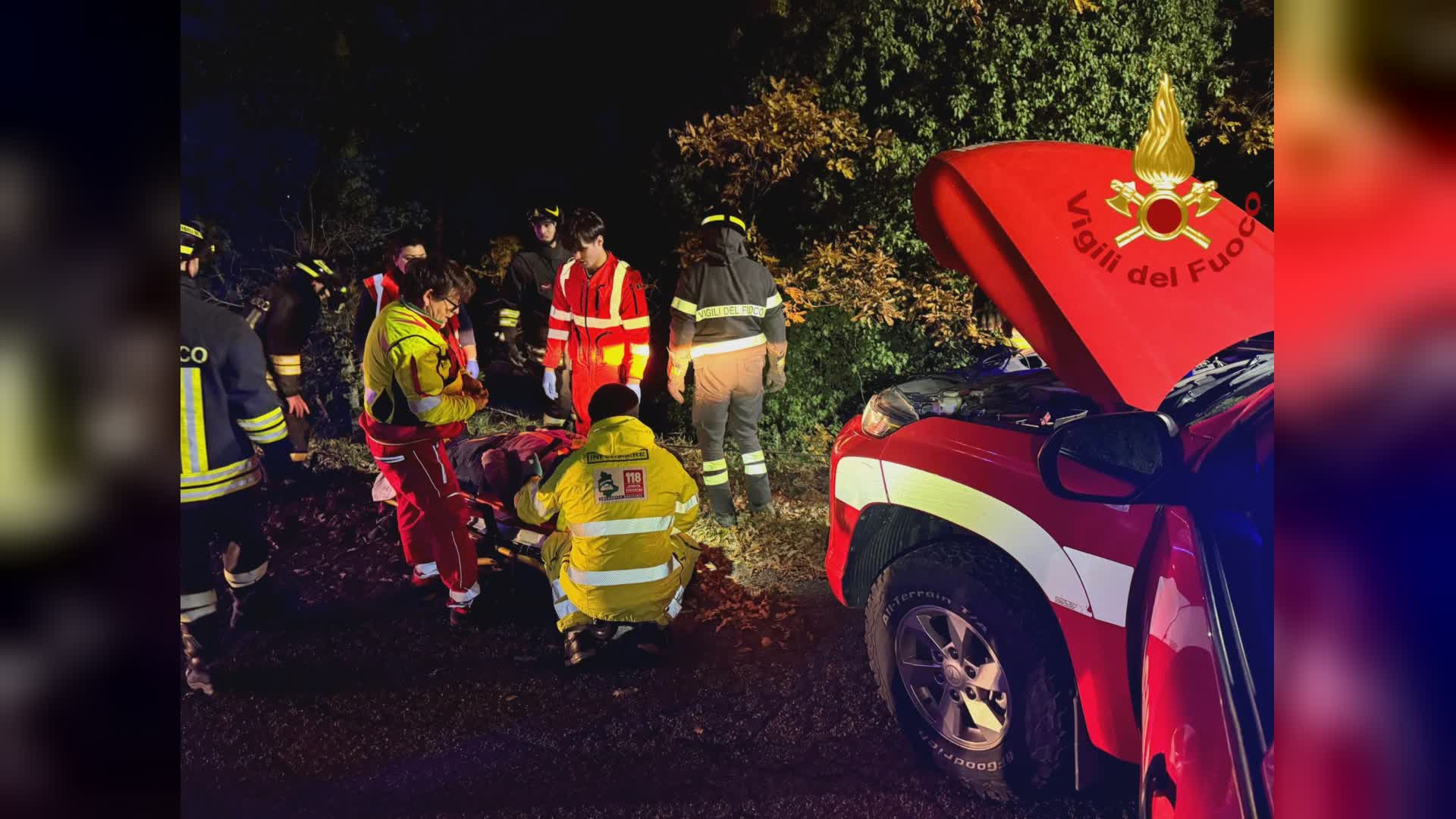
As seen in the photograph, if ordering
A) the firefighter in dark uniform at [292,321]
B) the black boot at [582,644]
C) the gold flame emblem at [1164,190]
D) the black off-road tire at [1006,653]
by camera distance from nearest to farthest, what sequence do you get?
the black off-road tire at [1006,653] → the gold flame emblem at [1164,190] → the black boot at [582,644] → the firefighter in dark uniform at [292,321]

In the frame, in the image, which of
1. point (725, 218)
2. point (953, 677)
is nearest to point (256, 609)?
point (725, 218)

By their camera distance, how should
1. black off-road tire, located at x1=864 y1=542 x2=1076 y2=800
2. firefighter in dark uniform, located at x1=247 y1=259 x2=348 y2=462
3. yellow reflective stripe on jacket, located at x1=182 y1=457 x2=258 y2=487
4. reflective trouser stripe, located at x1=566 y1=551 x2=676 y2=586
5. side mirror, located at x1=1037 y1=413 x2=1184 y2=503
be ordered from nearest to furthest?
side mirror, located at x1=1037 y1=413 x2=1184 y2=503, black off-road tire, located at x1=864 y1=542 x2=1076 y2=800, reflective trouser stripe, located at x1=566 y1=551 x2=676 y2=586, yellow reflective stripe on jacket, located at x1=182 y1=457 x2=258 y2=487, firefighter in dark uniform, located at x1=247 y1=259 x2=348 y2=462

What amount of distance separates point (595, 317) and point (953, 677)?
1.83 meters

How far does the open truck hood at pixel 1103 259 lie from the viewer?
3.20 m

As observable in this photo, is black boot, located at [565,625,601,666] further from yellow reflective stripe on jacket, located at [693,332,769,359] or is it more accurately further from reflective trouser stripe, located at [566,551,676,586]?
yellow reflective stripe on jacket, located at [693,332,769,359]

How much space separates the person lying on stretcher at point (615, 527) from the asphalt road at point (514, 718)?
0.12 metres

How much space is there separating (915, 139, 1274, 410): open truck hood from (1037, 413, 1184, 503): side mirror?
9.1 inches

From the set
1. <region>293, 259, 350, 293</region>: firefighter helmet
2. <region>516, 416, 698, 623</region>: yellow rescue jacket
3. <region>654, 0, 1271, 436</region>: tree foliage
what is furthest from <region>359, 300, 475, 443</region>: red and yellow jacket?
<region>654, 0, 1271, 436</region>: tree foliage

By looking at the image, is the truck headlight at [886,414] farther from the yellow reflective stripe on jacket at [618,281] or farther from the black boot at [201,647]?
the black boot at [201,647]

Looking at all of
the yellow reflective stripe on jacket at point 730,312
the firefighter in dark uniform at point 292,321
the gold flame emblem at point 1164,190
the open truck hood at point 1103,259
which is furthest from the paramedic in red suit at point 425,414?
the gold flame emblem at point 1164,190

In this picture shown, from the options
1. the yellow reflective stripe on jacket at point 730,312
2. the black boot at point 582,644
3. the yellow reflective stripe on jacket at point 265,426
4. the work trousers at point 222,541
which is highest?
the yellow reflective stripe on jacket at point 730,312

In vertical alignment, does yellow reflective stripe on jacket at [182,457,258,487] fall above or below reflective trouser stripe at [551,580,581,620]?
above

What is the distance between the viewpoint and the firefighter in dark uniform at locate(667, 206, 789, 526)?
12.1 ft
